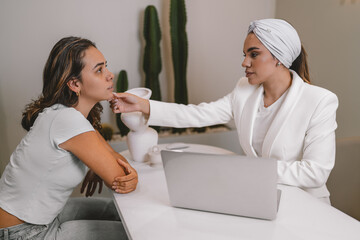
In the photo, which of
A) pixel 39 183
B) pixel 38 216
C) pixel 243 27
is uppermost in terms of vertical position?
pixel 243 27

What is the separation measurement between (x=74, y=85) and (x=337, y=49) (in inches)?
75.0

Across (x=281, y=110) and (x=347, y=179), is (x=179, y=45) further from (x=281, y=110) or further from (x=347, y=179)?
(x=347, y=179)

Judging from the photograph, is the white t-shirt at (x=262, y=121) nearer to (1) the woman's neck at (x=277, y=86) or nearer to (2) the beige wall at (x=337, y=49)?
(1) the woman's neck at (x=277, y=86)

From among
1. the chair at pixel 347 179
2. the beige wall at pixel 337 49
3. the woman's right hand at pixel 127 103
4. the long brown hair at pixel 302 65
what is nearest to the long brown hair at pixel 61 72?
the woman's right hand at pixel 127 103

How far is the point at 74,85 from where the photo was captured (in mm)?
1312

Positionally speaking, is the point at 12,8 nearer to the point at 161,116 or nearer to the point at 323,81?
the point at 161,116

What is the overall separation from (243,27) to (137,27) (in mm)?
1047

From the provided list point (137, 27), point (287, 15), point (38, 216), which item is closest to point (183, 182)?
point (38, 216)

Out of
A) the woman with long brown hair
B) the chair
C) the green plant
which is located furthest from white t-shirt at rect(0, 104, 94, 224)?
the green plant

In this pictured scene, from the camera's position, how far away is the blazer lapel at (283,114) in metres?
1.45

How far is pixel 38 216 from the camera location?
120 centimetres

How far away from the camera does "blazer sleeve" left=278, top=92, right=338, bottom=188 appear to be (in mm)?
1303

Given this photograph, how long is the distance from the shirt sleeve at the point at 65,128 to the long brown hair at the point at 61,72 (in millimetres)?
139

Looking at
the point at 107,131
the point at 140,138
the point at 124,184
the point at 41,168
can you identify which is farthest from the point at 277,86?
the point at 107,131
